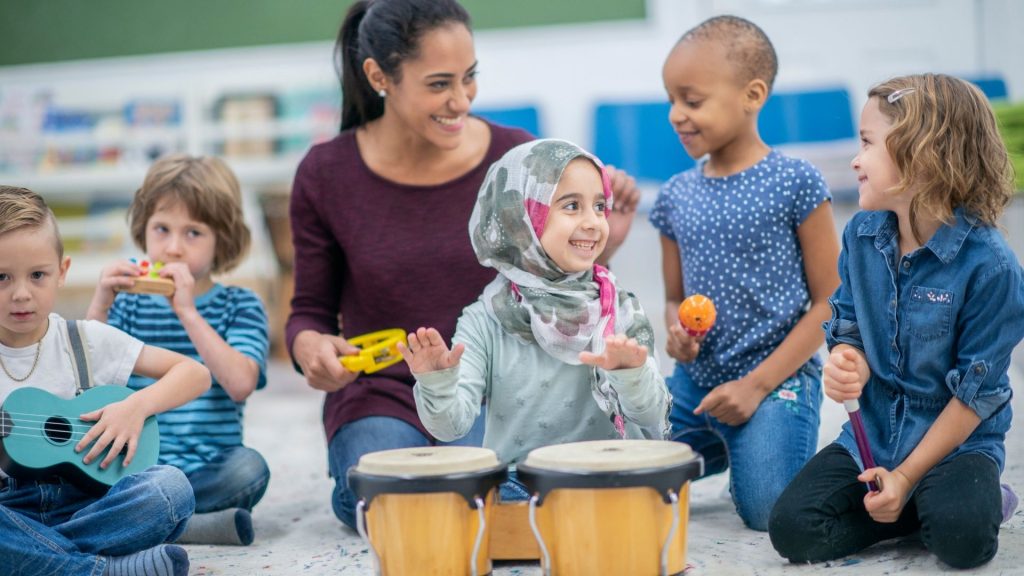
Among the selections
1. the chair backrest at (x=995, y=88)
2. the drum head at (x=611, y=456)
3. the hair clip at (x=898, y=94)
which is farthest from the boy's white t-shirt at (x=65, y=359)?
the chair backrest at (x=995, y=88)

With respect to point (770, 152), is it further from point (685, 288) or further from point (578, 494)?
point (578, 494)

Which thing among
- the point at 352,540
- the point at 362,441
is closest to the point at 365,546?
the point at 352,540

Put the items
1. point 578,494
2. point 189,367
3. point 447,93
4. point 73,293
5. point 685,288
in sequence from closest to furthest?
point 578,494
point 189,367
point 447,93
point 685,288
point 73,293

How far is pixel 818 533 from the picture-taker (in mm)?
1855

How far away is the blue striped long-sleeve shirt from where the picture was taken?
2.29m

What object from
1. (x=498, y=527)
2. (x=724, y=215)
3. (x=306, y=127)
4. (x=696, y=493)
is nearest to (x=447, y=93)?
(x=724, y=215)

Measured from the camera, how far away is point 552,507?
1.59m

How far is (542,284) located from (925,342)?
25.8 inches

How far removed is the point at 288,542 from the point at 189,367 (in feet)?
1.35

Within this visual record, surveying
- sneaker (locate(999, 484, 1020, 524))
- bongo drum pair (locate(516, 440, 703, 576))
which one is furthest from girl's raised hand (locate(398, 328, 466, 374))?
sneaker (locate(999, 484, 1020, 524))

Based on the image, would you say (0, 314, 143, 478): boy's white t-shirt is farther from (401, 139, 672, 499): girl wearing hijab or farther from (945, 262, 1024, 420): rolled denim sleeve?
(945, 262, 1024, 420): rolled denim sleeve

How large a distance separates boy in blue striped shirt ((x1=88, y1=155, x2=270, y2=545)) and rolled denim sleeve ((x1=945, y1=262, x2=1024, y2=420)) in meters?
1.35

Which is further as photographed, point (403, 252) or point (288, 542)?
point (403, 252)

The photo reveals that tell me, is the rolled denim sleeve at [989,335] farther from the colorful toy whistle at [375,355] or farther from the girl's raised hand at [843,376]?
the colorful toy whistle at [375,355]
